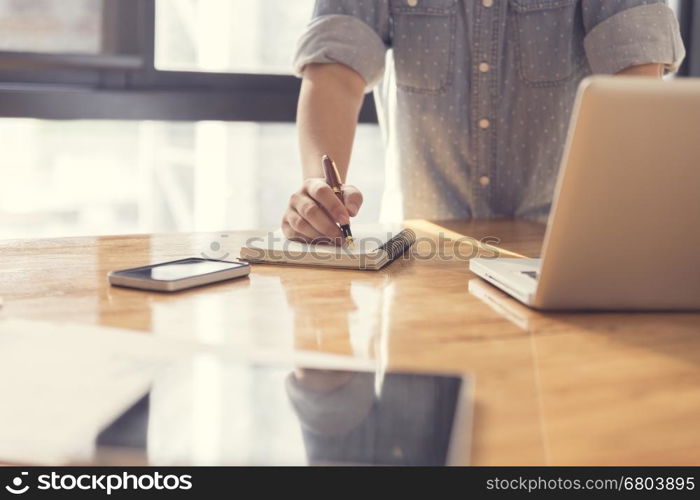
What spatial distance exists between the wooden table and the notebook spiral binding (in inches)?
1.0

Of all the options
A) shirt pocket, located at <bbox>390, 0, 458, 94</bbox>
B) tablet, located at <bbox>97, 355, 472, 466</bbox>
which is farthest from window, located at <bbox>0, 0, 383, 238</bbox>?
tablet, located at <bbox>97, 355, 472, 466</bbox>

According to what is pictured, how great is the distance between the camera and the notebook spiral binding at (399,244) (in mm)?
1121

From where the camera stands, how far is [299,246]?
1121 millimetres

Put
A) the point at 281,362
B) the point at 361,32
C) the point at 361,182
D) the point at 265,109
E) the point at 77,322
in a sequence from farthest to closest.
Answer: the point at 361,182 < the point at 265,109 < the point at 361,32 < the point at 77,322 < the point at 281,362

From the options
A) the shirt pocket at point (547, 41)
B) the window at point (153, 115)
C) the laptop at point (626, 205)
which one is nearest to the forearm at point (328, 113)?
the shirt pocket at point (547, 41)

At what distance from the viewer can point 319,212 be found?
1134mm

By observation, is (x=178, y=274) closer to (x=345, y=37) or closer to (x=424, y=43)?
(x=345, y=37)

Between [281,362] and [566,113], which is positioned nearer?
[281,362]

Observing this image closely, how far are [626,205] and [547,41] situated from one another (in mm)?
1067

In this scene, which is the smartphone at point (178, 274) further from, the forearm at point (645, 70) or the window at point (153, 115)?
the window at point (153, 115)
